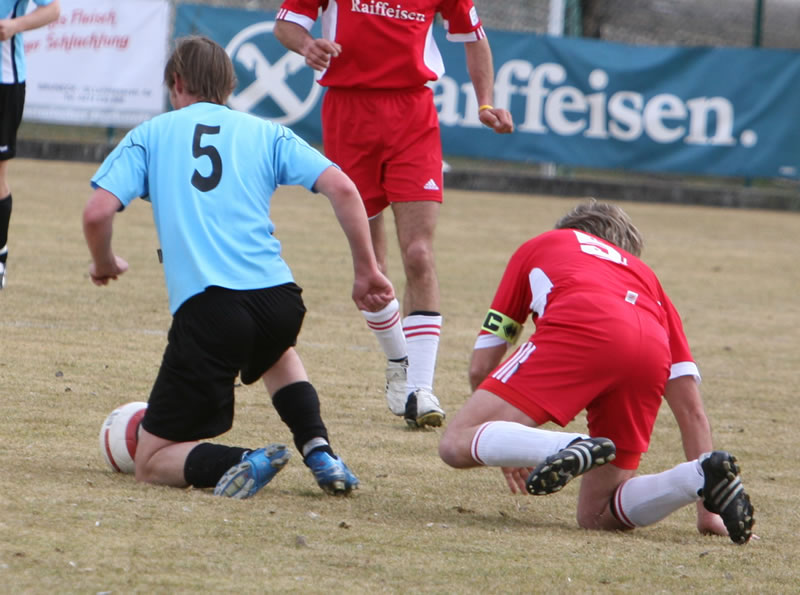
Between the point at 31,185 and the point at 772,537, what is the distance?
33.9ft

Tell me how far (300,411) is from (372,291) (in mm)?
424

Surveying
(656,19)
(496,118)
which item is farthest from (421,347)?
(656,19)

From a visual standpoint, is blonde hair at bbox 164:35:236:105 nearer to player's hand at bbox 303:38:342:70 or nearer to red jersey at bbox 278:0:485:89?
player's hand at bbox 303:38:342:70

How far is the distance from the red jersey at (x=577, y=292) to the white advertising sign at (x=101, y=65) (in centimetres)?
1216

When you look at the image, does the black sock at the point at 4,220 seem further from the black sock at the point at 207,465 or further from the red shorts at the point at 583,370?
the red shorts at the point at 583,370

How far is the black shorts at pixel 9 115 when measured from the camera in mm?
6848

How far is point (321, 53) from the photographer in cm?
507

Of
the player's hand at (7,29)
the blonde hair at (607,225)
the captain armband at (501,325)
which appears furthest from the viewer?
the player's hand at (7,29)

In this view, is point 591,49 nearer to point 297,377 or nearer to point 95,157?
point 95,157

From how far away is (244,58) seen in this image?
1548 cm

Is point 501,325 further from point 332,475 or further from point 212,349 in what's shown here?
point 212,349

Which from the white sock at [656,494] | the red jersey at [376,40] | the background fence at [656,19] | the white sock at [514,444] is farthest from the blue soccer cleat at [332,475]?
the background fence at [656,19]

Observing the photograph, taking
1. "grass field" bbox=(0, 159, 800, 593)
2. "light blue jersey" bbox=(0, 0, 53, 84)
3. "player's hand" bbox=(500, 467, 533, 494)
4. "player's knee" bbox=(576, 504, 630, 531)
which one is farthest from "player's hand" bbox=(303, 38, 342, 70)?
"light blue jersey" bbox=(0, 0, 53, 84)

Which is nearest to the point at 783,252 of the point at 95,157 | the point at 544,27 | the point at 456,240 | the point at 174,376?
the point at 456,240
